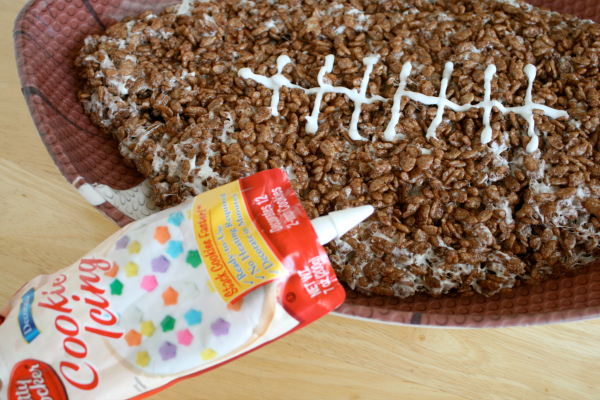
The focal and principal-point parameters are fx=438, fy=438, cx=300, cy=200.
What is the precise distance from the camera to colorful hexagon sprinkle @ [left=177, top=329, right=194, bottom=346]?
27.0 inches

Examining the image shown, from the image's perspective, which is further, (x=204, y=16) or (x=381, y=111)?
(x=204, y=16)

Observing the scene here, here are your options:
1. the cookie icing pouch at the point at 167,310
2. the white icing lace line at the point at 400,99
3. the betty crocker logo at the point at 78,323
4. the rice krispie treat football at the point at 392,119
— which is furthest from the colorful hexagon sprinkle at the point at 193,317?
the white icing lace line at the point at 400,99

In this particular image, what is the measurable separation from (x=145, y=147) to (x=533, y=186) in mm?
935

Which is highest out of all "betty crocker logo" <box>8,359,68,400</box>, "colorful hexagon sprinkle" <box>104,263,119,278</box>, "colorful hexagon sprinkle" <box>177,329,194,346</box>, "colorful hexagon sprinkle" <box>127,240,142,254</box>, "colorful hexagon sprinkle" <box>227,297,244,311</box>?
"colorful hexagon sprinkle" <box>127,240,142,254</box>

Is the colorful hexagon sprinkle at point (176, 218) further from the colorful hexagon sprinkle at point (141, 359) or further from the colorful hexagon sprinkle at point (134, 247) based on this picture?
the colorful hexagon sprinkle at point (141, 359)

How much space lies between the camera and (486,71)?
107cm

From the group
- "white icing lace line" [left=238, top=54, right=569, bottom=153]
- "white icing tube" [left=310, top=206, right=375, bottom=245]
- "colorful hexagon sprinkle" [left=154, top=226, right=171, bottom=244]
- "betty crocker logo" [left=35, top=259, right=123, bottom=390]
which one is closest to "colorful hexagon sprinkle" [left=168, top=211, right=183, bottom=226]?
"colorful hexagon sprinkle" [left=154, top=226, right=171, bottom=244]

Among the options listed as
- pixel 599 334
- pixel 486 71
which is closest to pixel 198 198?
pixel 486 71

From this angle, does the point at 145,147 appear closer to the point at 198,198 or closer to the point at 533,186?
the point at 198,198

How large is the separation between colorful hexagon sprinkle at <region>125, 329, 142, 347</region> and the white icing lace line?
1.99ft

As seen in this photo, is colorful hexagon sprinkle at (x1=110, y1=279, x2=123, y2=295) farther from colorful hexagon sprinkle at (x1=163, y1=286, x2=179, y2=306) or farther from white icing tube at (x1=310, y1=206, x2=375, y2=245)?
white icing tube at (x1=310, y1=206, x2=375, y2=245)

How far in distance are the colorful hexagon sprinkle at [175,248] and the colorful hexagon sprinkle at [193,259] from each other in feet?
0.06

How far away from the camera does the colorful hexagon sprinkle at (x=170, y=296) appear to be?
2.27ft

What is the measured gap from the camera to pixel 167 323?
2.25 ft
